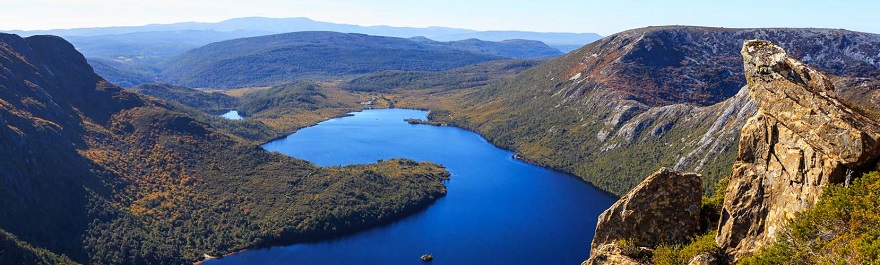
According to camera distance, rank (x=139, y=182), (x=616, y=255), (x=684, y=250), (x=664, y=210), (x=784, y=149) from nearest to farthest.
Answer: (x=784, y=149), (x=684, y=250), (x=616, y=255), (x=664, y=210), (x=139, y=182)

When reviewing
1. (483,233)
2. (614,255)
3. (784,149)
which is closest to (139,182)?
(483,233)

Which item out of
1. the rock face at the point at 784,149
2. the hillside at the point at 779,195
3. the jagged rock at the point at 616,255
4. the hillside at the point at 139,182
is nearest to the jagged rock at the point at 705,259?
the hillside at the point at 779,195

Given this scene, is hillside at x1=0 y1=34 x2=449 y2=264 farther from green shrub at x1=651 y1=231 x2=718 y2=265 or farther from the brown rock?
green shrub at x1=651 y1=231 x2=718 y2=265

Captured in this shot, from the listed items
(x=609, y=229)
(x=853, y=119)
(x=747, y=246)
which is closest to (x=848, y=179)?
(x=853, y=119)

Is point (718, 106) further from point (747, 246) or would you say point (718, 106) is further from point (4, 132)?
point (4, 132)

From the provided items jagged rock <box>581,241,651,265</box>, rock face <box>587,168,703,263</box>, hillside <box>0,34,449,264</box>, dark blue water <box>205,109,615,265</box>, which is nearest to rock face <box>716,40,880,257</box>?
rock face <box>587,168,703,263</box>

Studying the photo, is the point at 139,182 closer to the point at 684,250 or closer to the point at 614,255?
the point at 614,255
